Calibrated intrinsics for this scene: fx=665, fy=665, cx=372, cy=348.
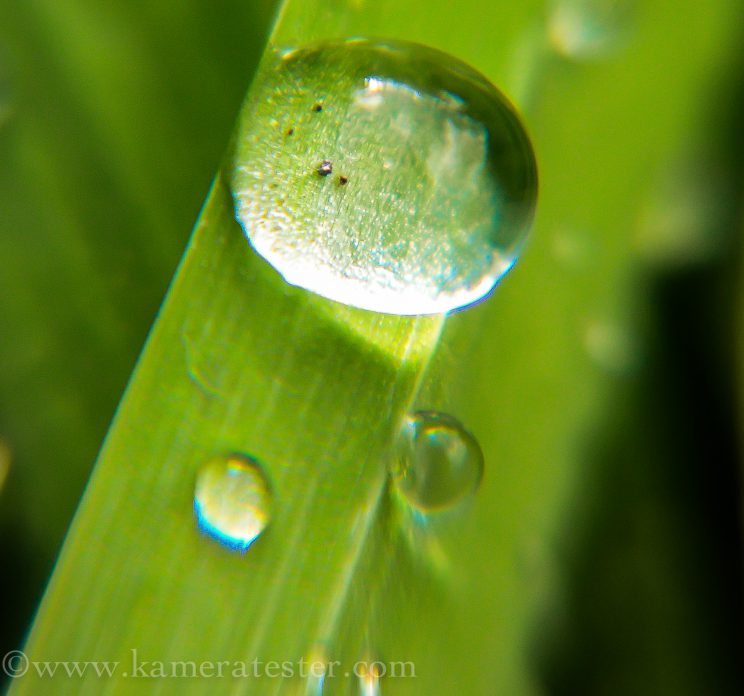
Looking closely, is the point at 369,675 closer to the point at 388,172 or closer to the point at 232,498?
the point at 232,498

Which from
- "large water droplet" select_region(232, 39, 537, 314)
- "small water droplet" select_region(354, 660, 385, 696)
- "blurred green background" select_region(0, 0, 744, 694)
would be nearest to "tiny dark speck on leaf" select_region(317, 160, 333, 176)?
"large water droplet" select_region(232, 39, 537, 314)

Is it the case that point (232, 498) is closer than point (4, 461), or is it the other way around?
point (232, 498)

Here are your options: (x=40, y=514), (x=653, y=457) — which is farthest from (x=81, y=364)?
(x=653, y=457)

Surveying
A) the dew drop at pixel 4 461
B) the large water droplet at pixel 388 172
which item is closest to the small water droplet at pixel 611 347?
the large water droplet at pixel 388 172

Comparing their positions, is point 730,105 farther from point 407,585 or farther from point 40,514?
point 40,514

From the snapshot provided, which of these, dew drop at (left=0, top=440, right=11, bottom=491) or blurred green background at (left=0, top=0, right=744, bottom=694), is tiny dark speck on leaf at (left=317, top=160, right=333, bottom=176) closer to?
blurred green background at (left=0, top=0, right=744, bottom=694)

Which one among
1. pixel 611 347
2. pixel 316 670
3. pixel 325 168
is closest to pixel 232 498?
pixel 316 670
